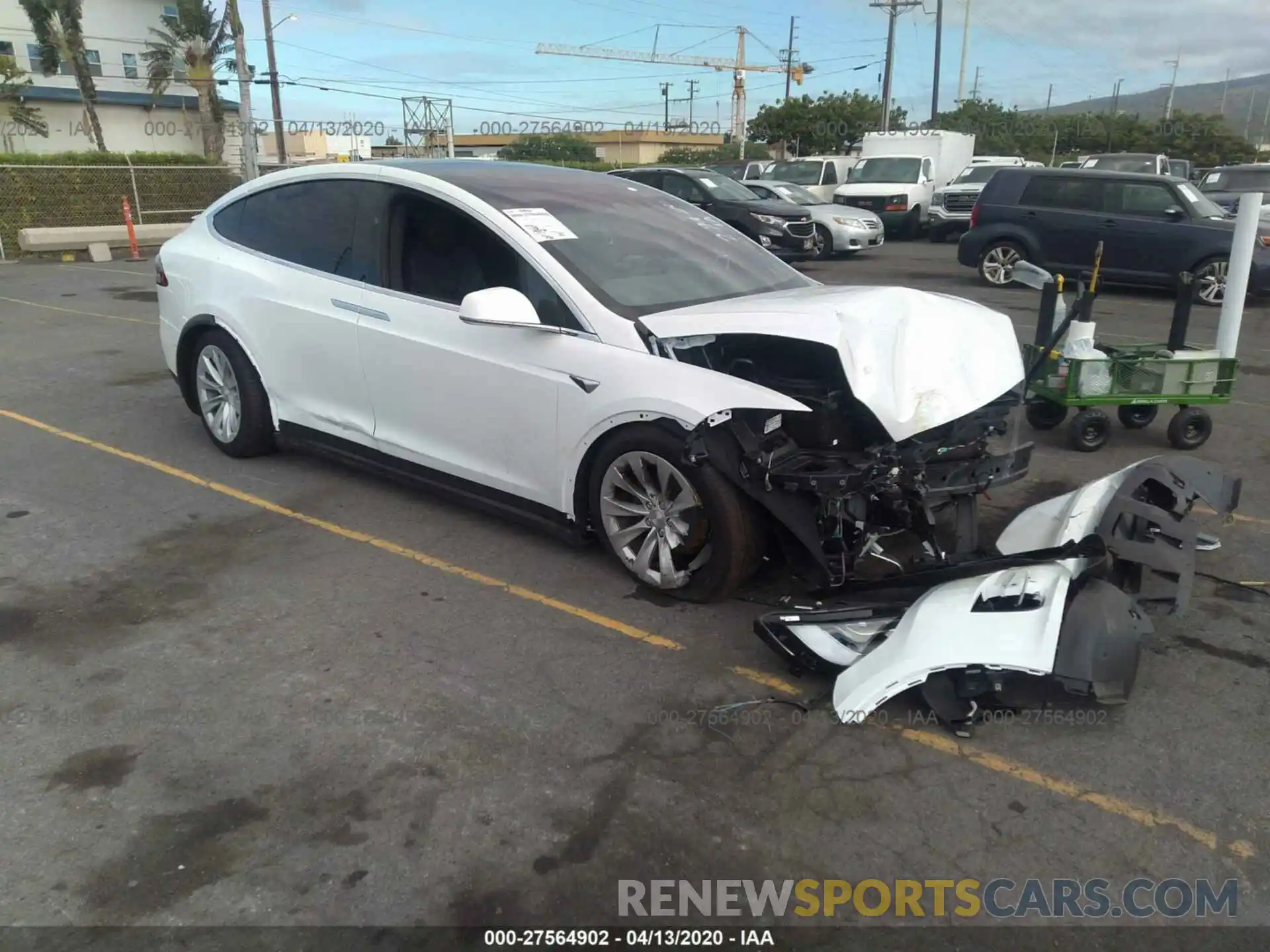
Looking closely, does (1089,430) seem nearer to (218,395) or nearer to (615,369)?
(615,369)

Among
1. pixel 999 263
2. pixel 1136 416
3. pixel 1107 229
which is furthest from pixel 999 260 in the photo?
pixel 1136 416

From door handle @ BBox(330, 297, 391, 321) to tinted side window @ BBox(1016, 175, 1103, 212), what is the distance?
1161cm

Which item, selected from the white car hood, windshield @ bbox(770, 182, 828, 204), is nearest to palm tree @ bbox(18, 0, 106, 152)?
windshield @ bbox(770, 182, 828, 204)

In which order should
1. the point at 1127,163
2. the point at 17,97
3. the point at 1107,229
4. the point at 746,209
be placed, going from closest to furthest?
the point at 1107,229 < the point at 746,209 < the point at 1127,163 < the point at 17,97

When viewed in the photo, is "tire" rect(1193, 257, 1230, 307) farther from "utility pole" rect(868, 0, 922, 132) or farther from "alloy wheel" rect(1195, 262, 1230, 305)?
"utility pole" rect(868, 0, 922, 132)

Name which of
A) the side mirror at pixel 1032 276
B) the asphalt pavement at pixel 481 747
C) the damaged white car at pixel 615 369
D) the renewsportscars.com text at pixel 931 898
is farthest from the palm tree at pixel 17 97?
the renewsportscars.com text at pixel 931 898

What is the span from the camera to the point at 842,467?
3654mm

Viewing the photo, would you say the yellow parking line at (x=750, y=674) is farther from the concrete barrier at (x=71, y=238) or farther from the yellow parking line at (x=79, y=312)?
the concrete barrier at (x=71, y=238)

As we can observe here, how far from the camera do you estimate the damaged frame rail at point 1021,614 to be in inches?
123

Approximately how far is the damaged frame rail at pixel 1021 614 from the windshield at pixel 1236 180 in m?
18.2

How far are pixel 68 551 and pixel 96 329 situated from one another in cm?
Result: 696

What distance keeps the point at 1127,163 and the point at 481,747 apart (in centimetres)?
2170

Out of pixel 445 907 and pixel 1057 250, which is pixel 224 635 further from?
pixel 1057 250

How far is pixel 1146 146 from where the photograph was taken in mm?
50125
